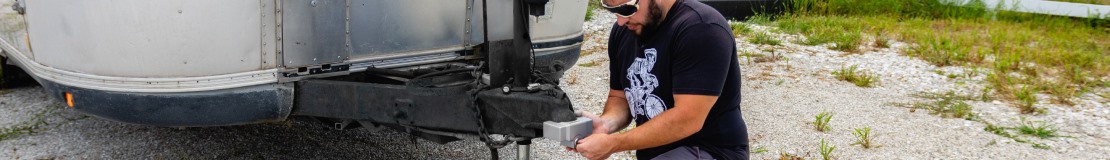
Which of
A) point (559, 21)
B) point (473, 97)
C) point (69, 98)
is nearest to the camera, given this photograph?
point (473, 97)

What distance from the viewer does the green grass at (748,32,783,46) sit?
7.82 meters

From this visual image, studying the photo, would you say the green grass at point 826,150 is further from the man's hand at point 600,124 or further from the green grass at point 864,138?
the man's hand at point 600,124

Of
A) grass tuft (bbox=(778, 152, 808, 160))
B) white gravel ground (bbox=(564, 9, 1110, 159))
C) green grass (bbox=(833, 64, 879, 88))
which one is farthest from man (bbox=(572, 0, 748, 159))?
green grass (bbox=(833, 64, 879, 88))

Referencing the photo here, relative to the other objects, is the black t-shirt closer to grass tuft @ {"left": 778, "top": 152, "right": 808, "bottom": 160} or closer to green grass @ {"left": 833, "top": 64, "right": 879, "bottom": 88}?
grass tuft @ {"left": 778, "top": 152, "right": 808, "bottom": 160}

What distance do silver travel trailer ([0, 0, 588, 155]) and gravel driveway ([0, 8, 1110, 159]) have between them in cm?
41

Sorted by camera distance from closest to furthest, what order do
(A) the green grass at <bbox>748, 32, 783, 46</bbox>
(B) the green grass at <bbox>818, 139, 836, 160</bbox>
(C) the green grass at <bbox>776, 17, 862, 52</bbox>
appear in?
(B) the green grass at <bbox>818, 139, 836, 160</bbox>
(C) the green grass at <bbox>776, 17, 862, 52</bbox>
(A) the green grass at <bbox>748, 32, 783, 46</bbox>

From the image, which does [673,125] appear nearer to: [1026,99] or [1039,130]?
[1039,130]

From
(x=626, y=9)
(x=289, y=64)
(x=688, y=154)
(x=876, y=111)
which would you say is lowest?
(x=876, y=111)

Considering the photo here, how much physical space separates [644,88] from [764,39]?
4.94 metres

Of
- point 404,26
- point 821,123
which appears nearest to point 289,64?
point 404,26

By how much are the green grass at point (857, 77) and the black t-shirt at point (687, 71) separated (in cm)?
345

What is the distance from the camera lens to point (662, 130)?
2.97 m

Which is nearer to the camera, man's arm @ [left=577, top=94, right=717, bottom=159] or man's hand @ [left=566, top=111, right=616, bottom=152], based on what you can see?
man's arm @ [left=577, top=94, right=717, bottom=159]

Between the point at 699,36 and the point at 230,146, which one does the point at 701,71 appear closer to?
the point at 699,36
